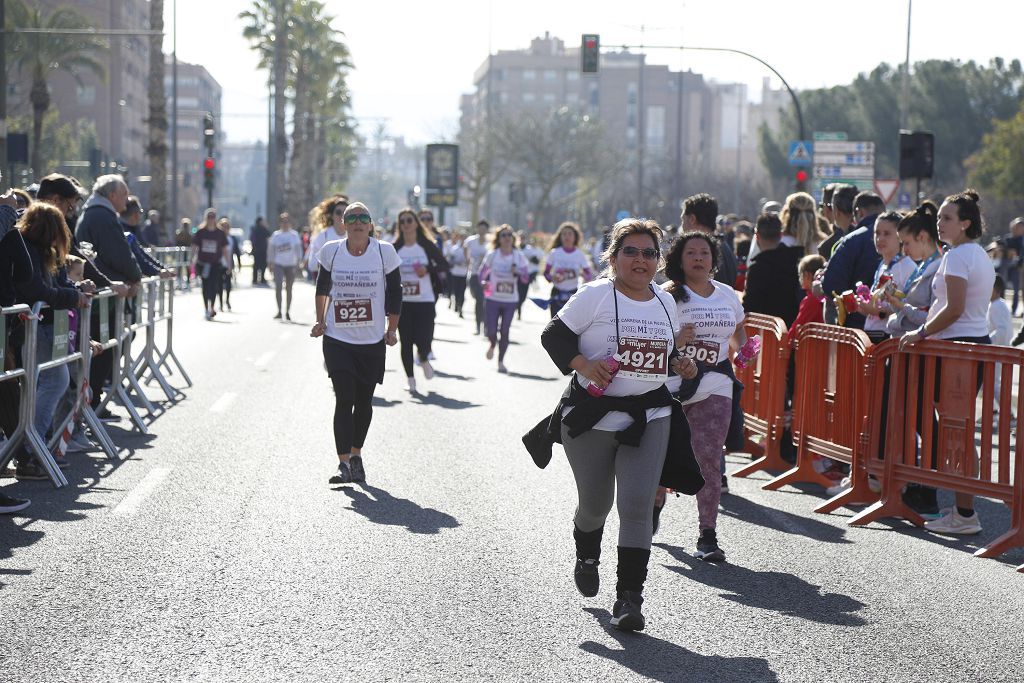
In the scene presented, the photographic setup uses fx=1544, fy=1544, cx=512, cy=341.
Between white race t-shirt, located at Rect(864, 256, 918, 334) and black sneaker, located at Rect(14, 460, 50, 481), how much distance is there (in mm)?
5377

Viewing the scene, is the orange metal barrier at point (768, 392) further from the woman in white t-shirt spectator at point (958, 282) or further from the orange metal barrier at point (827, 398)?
the woman in white t-shirt spectator at point (958, 282)

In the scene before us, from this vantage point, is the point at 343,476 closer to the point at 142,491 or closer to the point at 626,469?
the point at 142,491

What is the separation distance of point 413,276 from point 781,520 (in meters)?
7.71

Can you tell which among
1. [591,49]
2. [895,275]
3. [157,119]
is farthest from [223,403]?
[157,119]

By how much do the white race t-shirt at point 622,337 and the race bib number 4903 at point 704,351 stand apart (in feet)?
5.02

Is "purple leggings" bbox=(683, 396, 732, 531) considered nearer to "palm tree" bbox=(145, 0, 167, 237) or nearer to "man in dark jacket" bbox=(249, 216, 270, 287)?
"man in dark jacket" bbox=(249, 216, 270, 287)

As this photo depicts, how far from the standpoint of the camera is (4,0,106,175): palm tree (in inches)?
2144

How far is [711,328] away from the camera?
7.75 meters

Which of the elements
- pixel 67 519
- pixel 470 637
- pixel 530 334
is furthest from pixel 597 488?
pixel 530 334

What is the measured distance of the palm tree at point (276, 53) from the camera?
194ft

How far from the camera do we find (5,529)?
26.3ft

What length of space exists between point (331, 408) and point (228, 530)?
241 inches

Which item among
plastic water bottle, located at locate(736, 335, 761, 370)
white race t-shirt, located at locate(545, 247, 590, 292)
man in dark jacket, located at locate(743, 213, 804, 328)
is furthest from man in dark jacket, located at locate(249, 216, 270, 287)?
plastic water bottle, located at locate(736, 335, 761, 370)

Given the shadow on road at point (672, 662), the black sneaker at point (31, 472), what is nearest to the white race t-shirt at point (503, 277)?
the black sneaker at point (31, 472)
